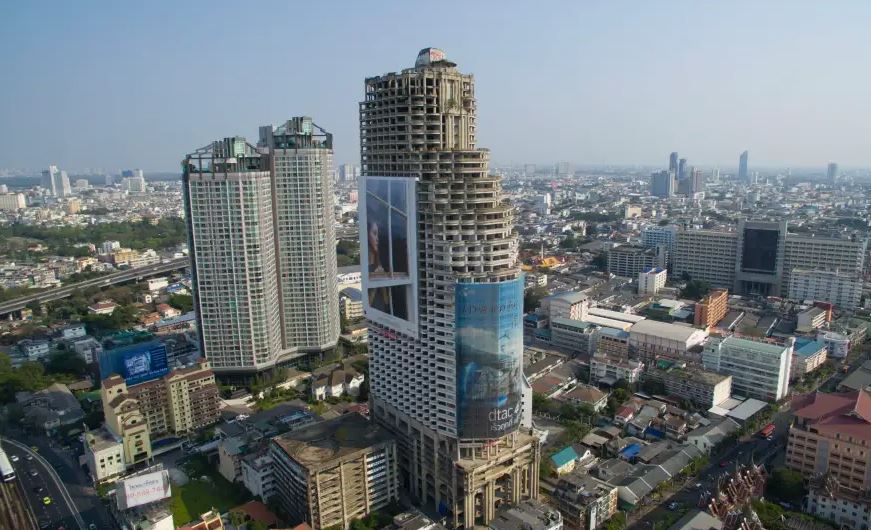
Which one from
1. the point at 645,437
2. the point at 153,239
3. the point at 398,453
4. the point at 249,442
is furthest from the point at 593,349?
the point at 153,239

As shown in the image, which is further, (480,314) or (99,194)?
(99,194)

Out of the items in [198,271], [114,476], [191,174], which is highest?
[191,174]

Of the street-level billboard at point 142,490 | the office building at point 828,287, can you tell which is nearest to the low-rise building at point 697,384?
the office building at point 828,287

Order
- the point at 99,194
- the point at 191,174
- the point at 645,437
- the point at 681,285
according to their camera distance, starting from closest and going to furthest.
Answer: the point at 645,437
the point at 191,174
the point at 681,285
the point at 99,194

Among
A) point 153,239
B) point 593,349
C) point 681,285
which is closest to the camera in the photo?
point 593,349

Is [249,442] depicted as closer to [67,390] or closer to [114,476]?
[114,476]

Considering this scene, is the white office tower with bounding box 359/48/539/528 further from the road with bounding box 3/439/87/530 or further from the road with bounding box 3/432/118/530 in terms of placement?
the road with bounding box 3/439/87/530

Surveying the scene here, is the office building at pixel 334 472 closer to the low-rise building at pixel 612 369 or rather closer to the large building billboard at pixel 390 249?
the large building billboard at pixel 390 249
